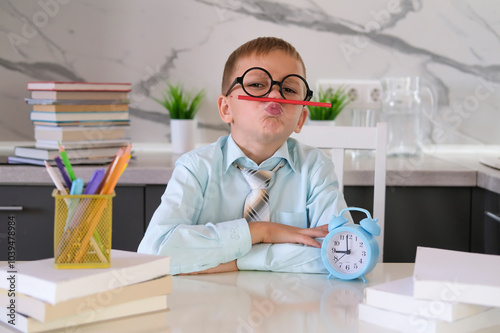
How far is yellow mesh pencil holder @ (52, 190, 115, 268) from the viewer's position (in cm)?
89

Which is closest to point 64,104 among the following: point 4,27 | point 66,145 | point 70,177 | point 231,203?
point 66,145

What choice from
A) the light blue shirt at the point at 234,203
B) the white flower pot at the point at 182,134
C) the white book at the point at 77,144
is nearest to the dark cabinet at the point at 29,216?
the white book at the point at 77,144

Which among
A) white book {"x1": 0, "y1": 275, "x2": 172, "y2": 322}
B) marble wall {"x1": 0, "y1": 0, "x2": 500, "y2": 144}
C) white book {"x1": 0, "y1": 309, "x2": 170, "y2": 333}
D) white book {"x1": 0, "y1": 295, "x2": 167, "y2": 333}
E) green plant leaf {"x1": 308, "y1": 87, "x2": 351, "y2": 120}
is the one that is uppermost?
marble wall {"x1": 0, "y1": 0, "x2": 500, "y2": 144}

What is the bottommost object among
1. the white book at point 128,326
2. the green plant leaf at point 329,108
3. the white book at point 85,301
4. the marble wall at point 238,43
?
the white book at point 128,326

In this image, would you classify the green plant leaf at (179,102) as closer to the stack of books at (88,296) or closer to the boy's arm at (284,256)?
the boy's arm at (284,256)

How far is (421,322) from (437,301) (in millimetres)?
36

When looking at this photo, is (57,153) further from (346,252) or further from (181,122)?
(346,252)

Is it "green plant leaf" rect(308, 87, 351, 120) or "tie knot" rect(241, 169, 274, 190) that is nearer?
"tie knot" rect(241, 169, 274, 190)

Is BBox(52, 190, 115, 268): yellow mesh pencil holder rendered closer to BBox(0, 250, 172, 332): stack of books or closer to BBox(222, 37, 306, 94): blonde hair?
BBox(0, 250, 172, 332): stack of books

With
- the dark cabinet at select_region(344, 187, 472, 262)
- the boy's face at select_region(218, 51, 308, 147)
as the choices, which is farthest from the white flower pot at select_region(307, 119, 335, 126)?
the boy's face at select_region(218, 51, 308, 147)

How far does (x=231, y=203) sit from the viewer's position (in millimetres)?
1488

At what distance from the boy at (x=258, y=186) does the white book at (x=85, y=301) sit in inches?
12.9

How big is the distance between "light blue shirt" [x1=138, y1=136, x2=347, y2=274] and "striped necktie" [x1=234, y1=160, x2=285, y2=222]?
0.06 ft

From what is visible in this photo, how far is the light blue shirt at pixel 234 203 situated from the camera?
128 centimetres
